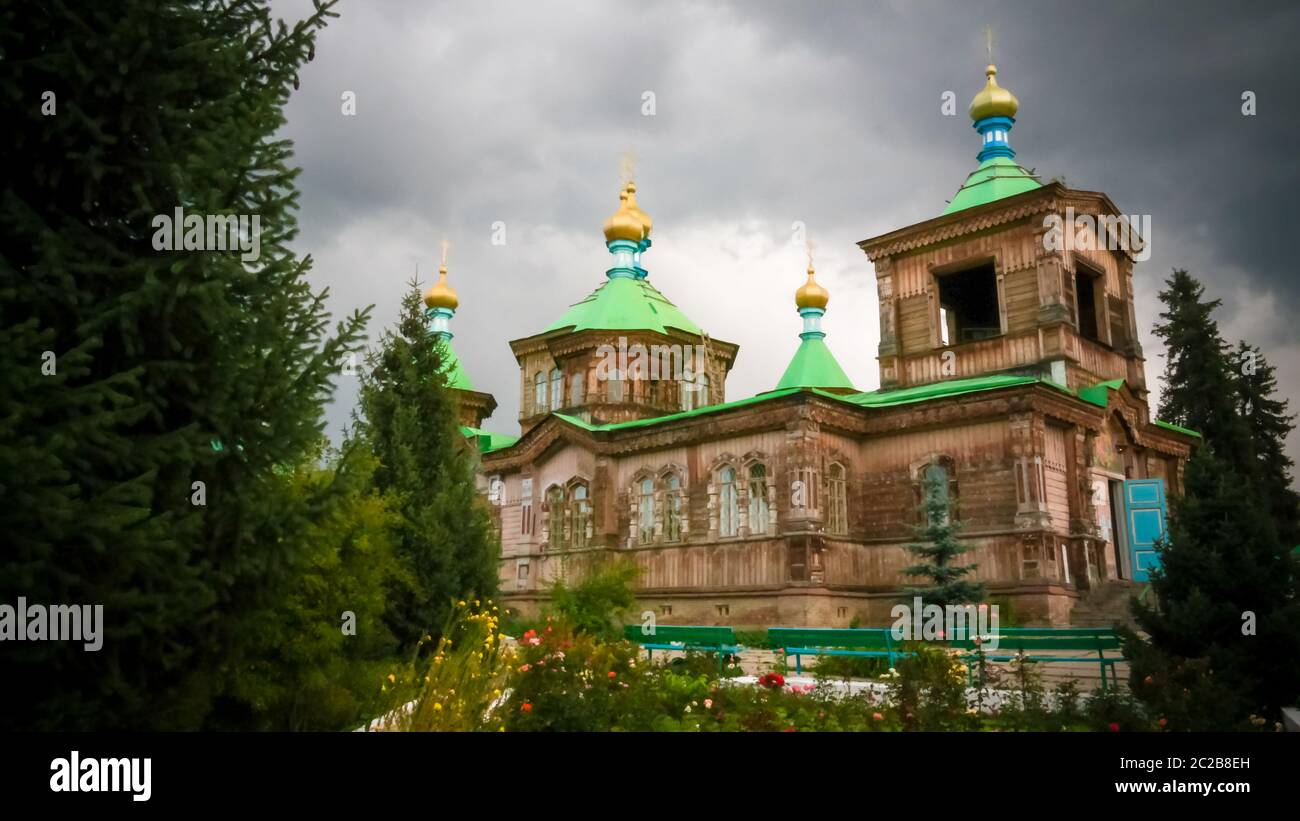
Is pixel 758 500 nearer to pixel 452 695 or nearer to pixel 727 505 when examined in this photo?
pixel 727 505

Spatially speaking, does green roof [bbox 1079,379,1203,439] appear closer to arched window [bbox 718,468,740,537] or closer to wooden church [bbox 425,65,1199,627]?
wooden church [bbox 425,65,1199,627]

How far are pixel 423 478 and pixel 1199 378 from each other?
27.9 m

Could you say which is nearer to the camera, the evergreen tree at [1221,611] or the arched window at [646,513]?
the evergreen tree at [1221,611]

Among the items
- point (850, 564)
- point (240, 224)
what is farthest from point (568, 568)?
point (240, 224)

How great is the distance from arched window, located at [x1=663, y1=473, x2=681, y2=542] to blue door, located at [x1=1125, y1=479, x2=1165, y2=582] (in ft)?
34.8

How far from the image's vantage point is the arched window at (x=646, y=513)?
2338cm

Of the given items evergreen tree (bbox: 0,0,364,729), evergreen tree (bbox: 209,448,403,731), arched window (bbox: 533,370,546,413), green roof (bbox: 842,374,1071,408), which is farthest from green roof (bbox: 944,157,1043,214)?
evergreen tree (bbox: 0,0,364,729)

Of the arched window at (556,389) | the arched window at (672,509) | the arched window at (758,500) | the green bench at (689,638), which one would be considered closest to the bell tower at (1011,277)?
the arched window at (758,500)

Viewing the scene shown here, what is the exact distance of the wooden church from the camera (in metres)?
19.1

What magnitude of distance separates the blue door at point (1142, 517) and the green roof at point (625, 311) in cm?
1474

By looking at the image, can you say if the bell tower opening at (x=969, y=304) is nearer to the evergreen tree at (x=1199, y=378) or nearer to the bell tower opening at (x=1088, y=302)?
the bell tower opening at (x=1088, y=302)

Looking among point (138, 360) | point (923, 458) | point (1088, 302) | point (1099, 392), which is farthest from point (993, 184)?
point (138, 360)

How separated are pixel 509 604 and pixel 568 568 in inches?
119

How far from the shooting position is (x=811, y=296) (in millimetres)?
33219
